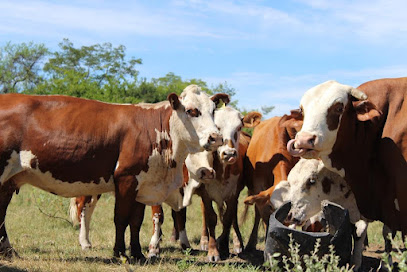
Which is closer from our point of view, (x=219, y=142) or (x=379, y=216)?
(x=379, y=216)

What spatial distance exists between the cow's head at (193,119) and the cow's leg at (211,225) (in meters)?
1.20

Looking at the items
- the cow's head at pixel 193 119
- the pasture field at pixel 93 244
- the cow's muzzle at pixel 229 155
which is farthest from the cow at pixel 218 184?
the cow's head at pixel 193 119

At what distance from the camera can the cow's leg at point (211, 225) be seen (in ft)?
23.5

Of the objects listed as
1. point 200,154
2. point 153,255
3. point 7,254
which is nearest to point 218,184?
point 200,154

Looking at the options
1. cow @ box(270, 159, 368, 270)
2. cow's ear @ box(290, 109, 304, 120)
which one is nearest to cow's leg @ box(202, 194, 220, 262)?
cow @ box(270, 159, 368, 270)

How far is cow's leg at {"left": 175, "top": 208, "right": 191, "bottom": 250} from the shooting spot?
805cm

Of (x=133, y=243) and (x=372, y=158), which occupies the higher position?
(x=372, y=158)

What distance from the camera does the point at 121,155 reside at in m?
6.47

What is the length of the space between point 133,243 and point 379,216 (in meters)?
3.06

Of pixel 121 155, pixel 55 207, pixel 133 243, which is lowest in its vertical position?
pixel 55 207

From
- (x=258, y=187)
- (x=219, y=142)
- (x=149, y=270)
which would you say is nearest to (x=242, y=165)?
(x=258, y=187)

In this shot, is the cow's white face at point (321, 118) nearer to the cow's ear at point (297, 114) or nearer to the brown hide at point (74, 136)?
the cow's ear at point (297, 114)

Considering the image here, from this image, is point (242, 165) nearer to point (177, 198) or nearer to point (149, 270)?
point (177, 198)

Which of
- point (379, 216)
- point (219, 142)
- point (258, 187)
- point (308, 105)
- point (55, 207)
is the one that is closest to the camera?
point (308, 105)
